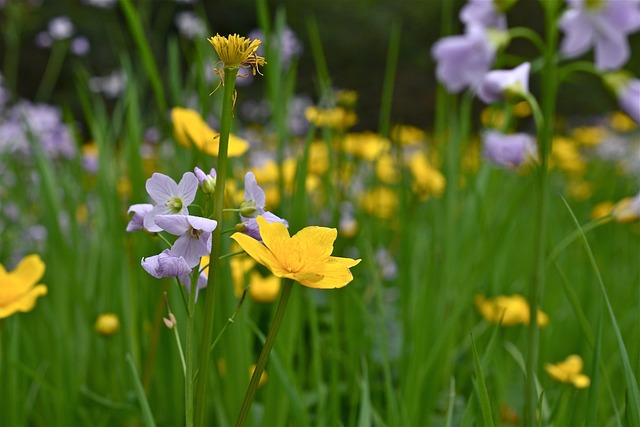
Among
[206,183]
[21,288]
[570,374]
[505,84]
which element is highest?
[505,84]

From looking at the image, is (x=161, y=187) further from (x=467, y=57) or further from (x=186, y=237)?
(x=467, y=57)

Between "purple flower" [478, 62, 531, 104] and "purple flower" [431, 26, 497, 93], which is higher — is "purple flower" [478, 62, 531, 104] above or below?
below

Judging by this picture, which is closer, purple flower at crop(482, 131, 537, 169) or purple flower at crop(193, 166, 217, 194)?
purple flower at crop(193, 166, 217, 194)

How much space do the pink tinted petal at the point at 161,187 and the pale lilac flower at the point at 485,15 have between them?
507 mm

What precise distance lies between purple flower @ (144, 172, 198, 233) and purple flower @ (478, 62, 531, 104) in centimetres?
38

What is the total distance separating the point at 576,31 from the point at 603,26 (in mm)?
29

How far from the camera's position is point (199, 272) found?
0.44 m

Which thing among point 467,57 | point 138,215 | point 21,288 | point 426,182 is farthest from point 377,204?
point 138,215

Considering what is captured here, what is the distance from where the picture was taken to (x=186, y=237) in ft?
1.36

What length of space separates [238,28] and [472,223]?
3605mm

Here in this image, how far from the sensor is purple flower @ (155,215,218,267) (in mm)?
405

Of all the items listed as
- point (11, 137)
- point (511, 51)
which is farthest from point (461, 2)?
point (11, 137)

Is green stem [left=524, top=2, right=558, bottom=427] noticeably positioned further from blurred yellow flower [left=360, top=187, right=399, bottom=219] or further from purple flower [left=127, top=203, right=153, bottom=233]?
blurred yellow flower [left=360, top=187, right=399, bottom=219]

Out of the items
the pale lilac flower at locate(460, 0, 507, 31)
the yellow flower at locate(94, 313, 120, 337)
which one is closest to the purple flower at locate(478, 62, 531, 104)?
the pale lilac flower at locate(460, 0, 507, 31)
